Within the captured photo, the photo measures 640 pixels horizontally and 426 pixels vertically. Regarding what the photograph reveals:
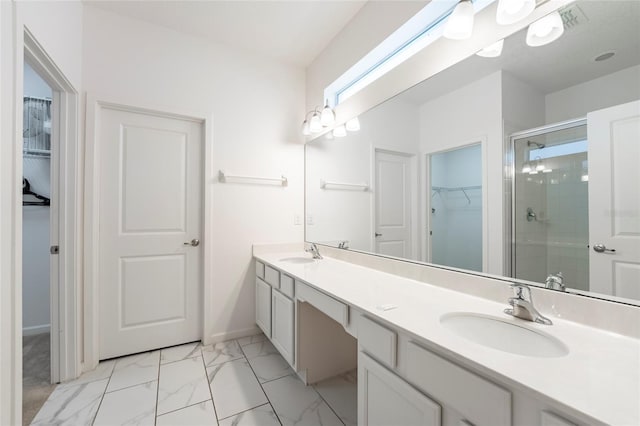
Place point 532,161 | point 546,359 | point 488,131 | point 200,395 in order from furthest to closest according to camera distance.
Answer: point 200,395, point 488,131, point 532,161, point 546,359

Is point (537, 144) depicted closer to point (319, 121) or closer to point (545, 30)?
point (545, 30)

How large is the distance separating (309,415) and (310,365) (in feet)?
0.97

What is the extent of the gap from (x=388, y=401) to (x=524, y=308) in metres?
0.60

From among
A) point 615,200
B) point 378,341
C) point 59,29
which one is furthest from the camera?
point 59,29

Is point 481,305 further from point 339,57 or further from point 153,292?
point 153,292

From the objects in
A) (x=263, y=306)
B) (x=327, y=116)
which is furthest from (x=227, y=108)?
(x=263, y=306)

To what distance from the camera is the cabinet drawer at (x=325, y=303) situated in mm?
1241

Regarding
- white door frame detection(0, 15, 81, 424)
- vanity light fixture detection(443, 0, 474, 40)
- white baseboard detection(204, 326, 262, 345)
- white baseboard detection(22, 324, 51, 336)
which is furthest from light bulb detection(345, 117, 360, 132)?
white baseboard detection(22, 324, 51, 336)

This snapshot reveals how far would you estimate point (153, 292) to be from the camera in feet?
7.31

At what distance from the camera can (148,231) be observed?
2209 millimetres

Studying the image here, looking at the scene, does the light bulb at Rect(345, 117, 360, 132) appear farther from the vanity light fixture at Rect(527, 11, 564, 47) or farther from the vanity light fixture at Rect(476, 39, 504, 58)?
the vanity light fixture at Rect(527, 11, 564, 47)

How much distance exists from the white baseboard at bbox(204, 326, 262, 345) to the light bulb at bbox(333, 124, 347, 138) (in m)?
1.93

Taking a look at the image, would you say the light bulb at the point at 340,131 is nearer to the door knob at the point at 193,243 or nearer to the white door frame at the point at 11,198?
the door knob at the point at 193,243

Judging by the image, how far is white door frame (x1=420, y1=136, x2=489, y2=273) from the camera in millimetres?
1274
